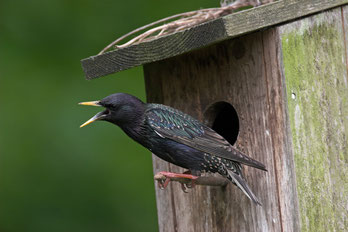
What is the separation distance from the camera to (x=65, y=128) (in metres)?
5.37

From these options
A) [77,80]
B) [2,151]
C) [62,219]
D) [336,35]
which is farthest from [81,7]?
[336,35]

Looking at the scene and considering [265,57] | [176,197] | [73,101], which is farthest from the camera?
[73,101]

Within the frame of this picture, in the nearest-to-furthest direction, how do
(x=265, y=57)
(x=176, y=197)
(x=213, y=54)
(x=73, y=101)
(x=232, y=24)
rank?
(x=232, y=24) → (x=265, y=57) → (x=213, y=54) → (x=176, y=197) → (x=73, y=101)

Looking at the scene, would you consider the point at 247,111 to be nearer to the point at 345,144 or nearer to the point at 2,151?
the point at 345,144

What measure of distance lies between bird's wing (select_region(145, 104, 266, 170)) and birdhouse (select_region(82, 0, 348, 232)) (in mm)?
159

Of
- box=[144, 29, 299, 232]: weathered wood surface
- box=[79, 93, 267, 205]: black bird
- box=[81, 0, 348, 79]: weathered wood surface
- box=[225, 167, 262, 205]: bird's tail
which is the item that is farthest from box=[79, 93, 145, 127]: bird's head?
box=[225, 167, 262, 205]: bird's tail

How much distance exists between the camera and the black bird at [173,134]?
3498 millimetres

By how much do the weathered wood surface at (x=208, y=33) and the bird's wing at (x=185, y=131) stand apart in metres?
0.29

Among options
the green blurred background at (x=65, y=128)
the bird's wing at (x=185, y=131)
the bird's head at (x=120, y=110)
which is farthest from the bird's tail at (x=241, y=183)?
the green blurred background at (x=65, y=128)

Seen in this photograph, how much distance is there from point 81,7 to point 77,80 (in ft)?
1.90

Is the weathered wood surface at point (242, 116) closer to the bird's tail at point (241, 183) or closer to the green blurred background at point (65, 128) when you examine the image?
the bird's tail at point (241, 183)

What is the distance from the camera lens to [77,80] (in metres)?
5.54

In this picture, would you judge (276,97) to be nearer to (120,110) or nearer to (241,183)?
(241,183)

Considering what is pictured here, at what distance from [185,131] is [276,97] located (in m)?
0.48
